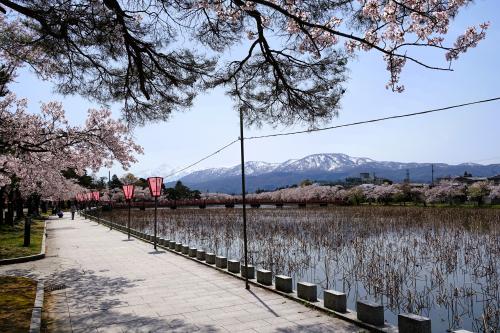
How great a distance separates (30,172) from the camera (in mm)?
17250

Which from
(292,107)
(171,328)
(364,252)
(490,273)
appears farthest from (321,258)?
(171,328)

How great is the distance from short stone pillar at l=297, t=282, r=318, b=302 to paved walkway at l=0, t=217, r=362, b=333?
0.24 metres

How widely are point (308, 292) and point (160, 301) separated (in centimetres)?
298

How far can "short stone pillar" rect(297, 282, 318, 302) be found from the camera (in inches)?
302

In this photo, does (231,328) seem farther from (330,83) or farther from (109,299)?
(330,83)

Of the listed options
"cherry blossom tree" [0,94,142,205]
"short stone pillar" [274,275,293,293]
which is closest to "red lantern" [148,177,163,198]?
"cherry blossom tree" [0,94,142,205]

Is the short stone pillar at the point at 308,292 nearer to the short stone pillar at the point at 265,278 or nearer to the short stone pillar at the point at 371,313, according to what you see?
the short stone pillar at the point at 371,313

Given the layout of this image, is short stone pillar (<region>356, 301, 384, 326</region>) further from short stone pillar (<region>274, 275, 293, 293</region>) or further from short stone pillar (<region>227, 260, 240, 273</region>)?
short stone pillar (<region>227, 260, 240, 273</region>)

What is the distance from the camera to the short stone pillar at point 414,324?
210 inches

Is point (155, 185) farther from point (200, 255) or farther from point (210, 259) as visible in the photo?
point (210, 259)

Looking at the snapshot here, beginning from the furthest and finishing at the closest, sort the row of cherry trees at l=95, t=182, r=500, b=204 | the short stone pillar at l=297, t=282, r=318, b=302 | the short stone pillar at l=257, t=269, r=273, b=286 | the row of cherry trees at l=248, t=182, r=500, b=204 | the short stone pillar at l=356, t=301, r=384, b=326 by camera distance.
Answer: the row of cherry trees at l=95, t=182, r=500, b=204 < the row of cherry trees at l=248, t=182, r=500, b=204 < the short stone pillar at l=257, t=269, r=273, b=286 < the short stone pillar at l=297, t=282, r=318, b=302 < the short stone pillar at l=356, t=301, r=384, b=326

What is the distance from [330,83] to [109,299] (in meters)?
6.29

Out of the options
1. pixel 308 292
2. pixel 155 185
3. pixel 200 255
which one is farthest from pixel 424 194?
pixel 308 292

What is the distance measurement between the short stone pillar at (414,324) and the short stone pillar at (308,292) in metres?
2.20
